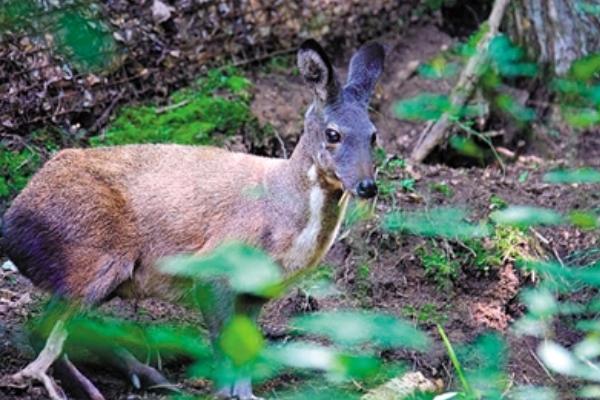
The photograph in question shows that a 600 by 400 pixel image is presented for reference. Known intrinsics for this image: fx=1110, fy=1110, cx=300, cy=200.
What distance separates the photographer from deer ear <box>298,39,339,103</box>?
5.96 metres

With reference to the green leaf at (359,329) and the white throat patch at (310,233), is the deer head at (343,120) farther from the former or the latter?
the green leaf at (359,329)

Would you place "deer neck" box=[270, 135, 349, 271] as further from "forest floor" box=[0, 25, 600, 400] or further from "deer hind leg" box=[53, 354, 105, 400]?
"deer hind leg" box=[53, 354, 105, 400]

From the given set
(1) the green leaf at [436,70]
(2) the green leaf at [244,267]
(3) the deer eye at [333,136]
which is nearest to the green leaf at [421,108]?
(1) the green leaf at [436,70]

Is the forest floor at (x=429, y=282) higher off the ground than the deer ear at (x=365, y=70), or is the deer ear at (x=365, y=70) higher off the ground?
the deer ear at (x=365, y=70)

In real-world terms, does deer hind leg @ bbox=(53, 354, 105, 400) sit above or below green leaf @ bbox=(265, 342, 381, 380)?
below

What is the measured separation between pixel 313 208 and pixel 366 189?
0.54 m

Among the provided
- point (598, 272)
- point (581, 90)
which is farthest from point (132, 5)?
point (598, 272)

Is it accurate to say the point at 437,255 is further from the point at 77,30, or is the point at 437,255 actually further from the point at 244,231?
the point at 77,30

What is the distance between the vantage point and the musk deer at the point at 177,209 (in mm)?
6129

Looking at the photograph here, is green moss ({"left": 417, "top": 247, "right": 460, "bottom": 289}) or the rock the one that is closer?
the rock

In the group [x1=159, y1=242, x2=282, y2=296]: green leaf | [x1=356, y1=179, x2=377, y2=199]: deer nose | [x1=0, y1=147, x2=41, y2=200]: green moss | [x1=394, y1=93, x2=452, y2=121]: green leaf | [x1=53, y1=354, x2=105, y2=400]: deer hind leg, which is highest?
[x1=159, y1=242, x2=282, y2=296]: green leaf

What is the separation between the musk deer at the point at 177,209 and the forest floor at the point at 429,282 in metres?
0.39

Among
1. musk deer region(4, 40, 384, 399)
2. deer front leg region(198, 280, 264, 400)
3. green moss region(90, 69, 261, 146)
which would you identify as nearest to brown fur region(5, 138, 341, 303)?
musk deer region(4, 40, 384, 399)

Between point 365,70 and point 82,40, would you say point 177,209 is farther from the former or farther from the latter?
point 82,40
